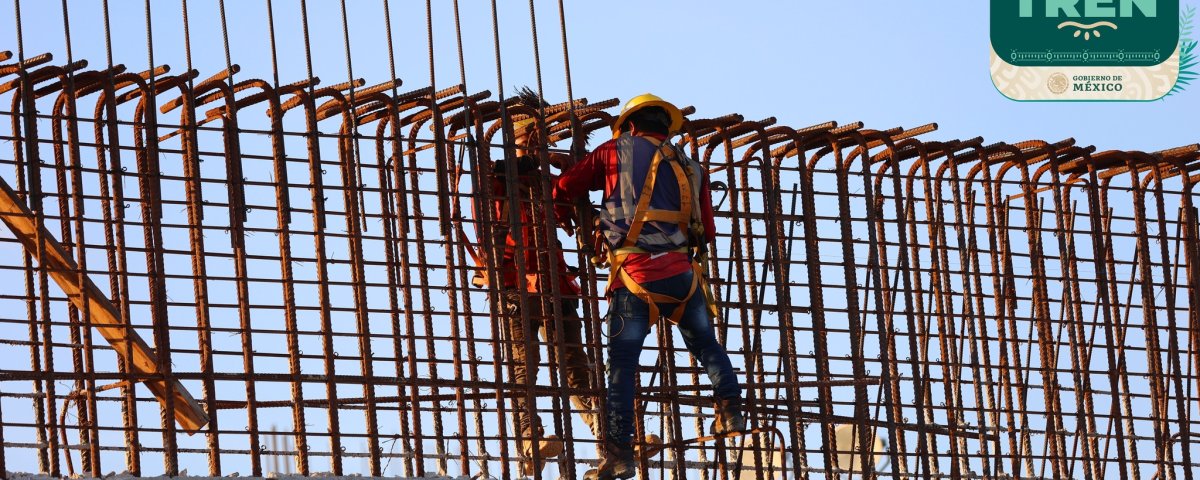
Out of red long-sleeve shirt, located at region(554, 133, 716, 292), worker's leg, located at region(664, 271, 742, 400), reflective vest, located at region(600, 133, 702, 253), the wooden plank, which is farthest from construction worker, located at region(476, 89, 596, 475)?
the wooden plank

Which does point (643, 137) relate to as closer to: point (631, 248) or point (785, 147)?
point (631, 248)

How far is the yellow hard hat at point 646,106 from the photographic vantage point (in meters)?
14.1

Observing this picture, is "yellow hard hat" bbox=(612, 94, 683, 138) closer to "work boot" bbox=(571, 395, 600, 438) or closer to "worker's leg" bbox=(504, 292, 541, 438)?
"worker's leg" bbox=(504, 292, 541, 438)

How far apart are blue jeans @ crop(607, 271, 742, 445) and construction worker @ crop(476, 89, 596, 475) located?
0.45 metres

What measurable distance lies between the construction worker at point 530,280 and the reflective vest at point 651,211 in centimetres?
57

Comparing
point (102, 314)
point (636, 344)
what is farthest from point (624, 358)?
point (102, 314)

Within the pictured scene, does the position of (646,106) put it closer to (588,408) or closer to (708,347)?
(708,347)

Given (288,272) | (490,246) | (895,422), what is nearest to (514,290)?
(490,246)

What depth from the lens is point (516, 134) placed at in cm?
1514

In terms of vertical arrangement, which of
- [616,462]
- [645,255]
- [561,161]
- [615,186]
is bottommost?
[616,462]

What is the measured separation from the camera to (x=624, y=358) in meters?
13.8

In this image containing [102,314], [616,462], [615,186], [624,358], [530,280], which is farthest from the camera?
[530,280]

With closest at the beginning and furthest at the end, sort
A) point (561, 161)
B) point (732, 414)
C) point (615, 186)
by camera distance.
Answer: point (615, 186) → point (732, 414) → point (561, 161)

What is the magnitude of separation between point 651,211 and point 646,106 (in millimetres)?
722
